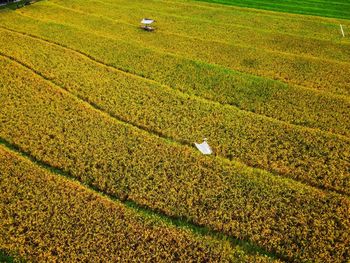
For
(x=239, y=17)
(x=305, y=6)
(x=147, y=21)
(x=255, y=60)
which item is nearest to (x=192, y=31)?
(x=147, y=21)

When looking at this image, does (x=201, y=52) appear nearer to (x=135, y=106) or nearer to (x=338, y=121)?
(x=135, y=106)

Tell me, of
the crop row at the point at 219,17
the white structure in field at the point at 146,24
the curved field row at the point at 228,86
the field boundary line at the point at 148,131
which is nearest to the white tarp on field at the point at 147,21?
the white structure in field at the point at 146,24

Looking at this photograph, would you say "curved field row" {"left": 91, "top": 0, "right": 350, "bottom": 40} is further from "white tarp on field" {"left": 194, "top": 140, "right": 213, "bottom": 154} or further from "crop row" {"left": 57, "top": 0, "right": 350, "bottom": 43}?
"white tarp on field" {"left": 194, "top": 140, "right": 213, "bottom": 154}

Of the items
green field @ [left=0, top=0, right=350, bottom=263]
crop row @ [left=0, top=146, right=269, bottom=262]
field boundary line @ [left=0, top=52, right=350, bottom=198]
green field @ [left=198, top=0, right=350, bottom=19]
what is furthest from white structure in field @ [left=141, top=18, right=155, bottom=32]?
crop row @ [left=0, top=146, right=269, bottom=262]

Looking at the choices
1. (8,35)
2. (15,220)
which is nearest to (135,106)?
(15,220)

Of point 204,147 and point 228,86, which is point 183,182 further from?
point 228,86

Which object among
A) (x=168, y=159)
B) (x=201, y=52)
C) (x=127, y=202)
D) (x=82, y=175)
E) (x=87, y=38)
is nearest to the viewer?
(x=127, y=202)
